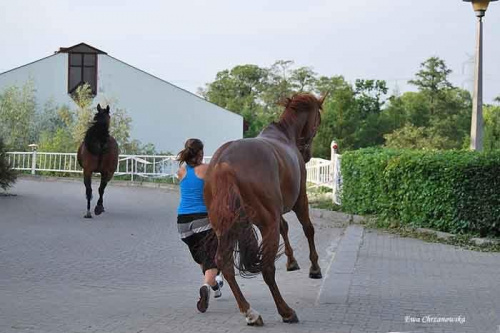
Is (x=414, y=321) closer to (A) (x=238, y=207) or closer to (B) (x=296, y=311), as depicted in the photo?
(B) (x=296, y=311)

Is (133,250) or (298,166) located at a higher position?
(298,166)

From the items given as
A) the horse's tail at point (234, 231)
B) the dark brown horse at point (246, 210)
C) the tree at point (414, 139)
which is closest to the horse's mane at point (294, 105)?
the dark brown horse at point (246, 210)

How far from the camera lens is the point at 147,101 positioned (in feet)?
145

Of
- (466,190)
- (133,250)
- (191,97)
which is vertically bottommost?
(133,250)

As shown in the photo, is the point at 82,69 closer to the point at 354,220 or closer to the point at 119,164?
the point at 119,164

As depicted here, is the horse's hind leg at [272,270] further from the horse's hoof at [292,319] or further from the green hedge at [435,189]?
the green hedge at [435,189]

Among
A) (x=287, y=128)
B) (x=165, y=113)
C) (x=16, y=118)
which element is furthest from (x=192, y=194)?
(x=165, y=113)

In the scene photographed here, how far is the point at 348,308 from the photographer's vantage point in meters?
6.49

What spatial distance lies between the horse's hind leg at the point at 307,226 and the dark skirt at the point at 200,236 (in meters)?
1.36

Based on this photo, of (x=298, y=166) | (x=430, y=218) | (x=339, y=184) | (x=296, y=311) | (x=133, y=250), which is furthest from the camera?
(x=339, y=184)

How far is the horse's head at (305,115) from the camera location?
28.2ft

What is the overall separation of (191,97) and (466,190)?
3493 centimetres

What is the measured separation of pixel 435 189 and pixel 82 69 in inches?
1345

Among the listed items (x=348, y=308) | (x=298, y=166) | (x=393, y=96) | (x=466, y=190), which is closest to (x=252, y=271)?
(x=348, y=308)
